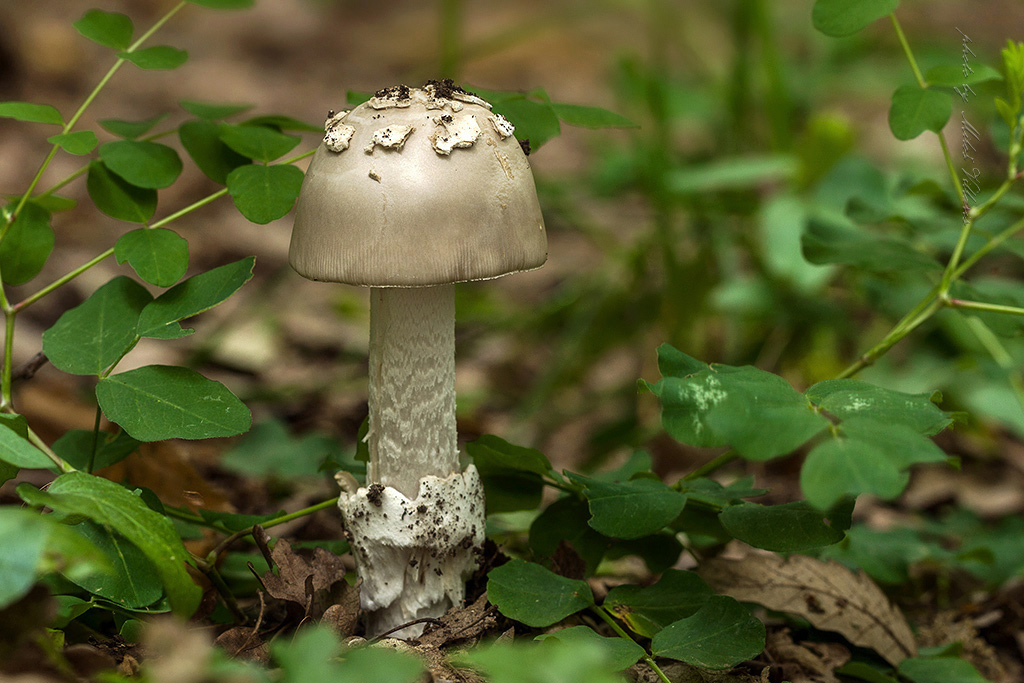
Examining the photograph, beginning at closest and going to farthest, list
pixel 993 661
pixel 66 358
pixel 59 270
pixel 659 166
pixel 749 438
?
1. pixel 749 438
2. pixel 66 358
3. pixel 993 661
4. pixel 659 166
5. pixel 59 270

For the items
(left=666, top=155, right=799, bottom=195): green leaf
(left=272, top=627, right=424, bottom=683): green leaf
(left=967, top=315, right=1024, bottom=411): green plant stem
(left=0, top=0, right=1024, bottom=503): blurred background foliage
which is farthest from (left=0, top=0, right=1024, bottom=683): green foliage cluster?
(left=666, top=155, right=799, bottom=195): green leaf

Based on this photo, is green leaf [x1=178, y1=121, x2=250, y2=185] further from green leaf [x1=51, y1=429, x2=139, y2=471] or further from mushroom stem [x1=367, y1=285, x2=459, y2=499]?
green leaf [x1=51, y1=429, x2=139, y2=471]

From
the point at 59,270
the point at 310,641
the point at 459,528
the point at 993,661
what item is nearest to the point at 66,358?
the point at 459,528

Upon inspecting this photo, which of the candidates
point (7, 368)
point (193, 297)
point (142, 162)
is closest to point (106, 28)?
point (142, 162)

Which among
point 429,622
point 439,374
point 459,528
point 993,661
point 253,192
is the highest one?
point 253,192

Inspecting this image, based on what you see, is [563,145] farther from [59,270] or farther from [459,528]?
[459,528]
